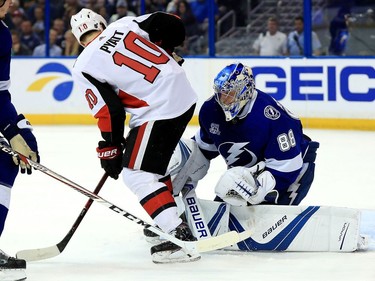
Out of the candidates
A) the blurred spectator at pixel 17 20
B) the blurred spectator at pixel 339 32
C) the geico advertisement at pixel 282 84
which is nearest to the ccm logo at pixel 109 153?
the geico advertisement at pixel 282 84

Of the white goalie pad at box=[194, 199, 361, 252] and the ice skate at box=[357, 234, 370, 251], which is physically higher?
the white goalie pad at box=[194, 199, 361, 252]

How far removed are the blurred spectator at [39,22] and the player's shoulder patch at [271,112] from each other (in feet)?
19.2

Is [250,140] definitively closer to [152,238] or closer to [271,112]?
[271,112]

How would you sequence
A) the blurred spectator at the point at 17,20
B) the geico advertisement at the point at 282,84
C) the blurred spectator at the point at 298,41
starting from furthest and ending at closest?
1. the blurred spectator at the point at 17,20
2. the blurred spectator at the point at 298,41
3. the geico advertisement at the point at 282,84

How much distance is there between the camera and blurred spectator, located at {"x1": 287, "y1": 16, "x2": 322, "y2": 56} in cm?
835

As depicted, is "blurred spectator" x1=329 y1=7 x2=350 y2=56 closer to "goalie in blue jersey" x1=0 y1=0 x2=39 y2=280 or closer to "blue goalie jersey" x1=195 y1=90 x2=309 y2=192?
"blue goalie jersey" x1=195 y1=90 x2=309 y2=192

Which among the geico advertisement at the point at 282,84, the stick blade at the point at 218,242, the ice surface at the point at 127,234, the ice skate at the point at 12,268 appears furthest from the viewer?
the geico advertisement at the point at 282,84

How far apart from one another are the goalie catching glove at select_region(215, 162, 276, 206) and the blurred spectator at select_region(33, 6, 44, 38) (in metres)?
5.90

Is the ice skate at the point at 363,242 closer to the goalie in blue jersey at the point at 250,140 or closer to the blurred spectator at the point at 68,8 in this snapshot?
the goalie in blue jersey at the point at 250,140

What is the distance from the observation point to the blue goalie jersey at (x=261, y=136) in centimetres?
381

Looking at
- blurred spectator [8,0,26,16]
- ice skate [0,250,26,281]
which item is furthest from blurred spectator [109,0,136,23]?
ice skate [0,250,26,281]

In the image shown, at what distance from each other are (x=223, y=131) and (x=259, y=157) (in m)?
0.18

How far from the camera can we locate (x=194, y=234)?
389 centimetres

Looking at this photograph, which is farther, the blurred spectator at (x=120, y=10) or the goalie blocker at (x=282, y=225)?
the blurred spectator at (x=120, y=10)
